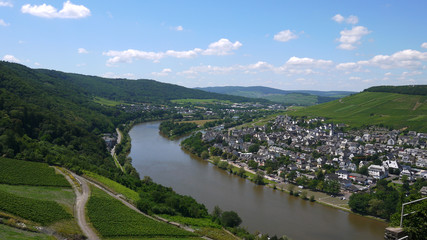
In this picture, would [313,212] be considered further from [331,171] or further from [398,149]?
[398,149]

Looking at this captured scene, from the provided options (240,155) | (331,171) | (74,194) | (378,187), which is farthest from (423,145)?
(74,194)

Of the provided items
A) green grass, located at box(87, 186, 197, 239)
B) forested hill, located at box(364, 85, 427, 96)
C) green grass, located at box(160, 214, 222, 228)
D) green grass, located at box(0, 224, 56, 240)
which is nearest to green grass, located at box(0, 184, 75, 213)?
green grass, located at box(87, 186, 197, 239)

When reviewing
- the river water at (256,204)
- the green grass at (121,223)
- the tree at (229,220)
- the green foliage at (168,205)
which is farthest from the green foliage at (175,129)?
the green grass at (121,223)

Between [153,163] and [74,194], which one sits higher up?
[74,194]

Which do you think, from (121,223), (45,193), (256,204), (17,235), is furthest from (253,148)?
(17,235)

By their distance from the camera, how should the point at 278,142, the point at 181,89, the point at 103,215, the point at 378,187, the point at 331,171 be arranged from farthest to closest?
the point at 181,89
the point at 278,142
the point at 331,171
the point at 378,187
the point at 103,215

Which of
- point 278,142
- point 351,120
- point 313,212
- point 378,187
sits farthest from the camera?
point 351,120
